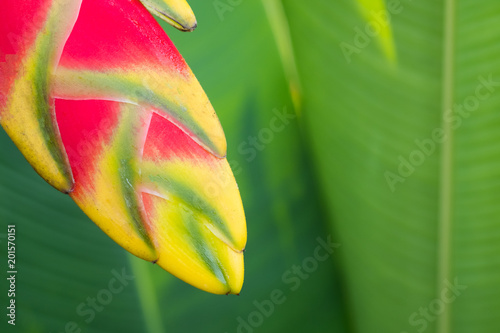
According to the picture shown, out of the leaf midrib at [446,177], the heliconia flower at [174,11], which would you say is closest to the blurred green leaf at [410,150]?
the leaf midrib at [446,177]

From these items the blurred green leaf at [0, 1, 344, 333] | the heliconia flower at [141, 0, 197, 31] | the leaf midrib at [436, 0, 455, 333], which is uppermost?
the leaf midrib at [436, 0, 455, 333]

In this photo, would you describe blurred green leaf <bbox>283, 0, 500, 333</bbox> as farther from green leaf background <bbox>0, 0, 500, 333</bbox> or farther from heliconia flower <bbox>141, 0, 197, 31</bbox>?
heliconia flower <bbox>141, 0, 197, 31</bbox>

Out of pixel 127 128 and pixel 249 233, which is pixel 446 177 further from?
pixel 127 128

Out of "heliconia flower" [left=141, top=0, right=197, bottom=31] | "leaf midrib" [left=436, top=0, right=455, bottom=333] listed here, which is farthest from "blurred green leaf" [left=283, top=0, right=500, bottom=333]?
"heliconia flower" [left=141, top=0, right=197, bottom=31]

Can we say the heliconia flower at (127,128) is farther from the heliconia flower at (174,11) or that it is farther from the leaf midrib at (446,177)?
the leaf midrib at (446,177)

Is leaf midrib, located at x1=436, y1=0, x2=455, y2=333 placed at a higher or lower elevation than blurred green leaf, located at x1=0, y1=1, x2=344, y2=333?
higher

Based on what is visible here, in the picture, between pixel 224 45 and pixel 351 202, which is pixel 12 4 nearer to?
pixel 224 45

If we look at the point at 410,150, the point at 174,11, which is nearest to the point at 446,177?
the point at 410,150
